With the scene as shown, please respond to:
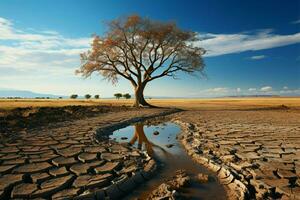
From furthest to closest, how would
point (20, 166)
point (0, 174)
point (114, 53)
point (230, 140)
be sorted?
point (114, 53) → point (230, 140) → point (20, 166) → point (0, 174)

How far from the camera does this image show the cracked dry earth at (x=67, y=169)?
3477mm

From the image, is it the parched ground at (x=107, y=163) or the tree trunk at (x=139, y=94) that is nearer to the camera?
the parched ground at (x=107, y=163)

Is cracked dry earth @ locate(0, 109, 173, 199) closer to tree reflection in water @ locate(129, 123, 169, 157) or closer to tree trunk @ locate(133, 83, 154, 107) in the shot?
tree reflection in water @ locate(129, 123, 169, 157)

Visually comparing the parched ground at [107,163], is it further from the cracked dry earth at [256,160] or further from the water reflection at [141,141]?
the water reflection at [141,141]

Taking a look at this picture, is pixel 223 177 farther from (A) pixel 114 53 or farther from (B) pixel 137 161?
(A) pixel 114 53

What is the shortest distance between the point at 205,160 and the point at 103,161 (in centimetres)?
211

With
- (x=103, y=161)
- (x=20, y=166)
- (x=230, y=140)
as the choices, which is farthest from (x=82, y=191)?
(x=230, y=140)

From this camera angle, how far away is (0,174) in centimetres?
414

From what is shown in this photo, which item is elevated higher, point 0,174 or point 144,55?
point 144,55

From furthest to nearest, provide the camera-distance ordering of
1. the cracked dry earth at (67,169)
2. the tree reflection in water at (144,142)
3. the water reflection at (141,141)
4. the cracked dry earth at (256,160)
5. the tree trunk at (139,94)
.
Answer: the tree trunk at (139,94)
the water reflection at (141,141)
the tree reflection in water at (144,142)
the cracked dry earth at (256,160)
the cracked dry earth at (67,169)

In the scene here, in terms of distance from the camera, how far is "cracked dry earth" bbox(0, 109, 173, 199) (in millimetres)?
3477

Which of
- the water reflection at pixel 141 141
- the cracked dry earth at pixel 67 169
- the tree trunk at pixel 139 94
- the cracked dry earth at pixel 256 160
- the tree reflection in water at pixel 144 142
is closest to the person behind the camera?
the cracked dry earth at pixel 67 169

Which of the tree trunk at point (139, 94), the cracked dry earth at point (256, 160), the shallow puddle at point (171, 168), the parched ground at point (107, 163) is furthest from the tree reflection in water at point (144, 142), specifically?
the tree trunk at point (139, 94)

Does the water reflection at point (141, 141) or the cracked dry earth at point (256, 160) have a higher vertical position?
the cracked dry earth at point (256, 160)
